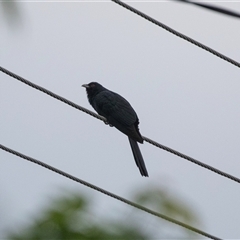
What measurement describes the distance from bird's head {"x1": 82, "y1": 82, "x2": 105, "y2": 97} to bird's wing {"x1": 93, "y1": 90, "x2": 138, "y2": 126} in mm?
305

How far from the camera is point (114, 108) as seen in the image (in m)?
8.83

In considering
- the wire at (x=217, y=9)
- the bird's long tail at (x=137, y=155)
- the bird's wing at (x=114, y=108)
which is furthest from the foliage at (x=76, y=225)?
the bird's wing at (x=114, y=108)

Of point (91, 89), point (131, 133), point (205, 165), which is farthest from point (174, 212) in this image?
point (91, 89)

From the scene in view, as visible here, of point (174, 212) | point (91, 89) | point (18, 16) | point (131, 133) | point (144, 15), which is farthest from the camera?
point (91, 89)

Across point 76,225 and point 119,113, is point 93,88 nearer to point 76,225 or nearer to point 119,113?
point 119,113

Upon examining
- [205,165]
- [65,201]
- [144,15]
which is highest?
[144,15]

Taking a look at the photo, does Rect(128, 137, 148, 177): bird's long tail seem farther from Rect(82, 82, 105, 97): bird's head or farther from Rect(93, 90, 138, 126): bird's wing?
Rect(82, 82, 105, 97): bird's head

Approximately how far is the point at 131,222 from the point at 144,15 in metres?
4.18

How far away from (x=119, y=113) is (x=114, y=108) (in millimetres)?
174

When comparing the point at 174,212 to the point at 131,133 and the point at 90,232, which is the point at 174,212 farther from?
the point at 131,133

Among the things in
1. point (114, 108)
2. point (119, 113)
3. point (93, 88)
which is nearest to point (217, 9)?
point (119, 113)

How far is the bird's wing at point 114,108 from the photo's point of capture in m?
8.57

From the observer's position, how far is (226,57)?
233 inches

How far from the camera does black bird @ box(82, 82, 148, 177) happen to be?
26.9ft
